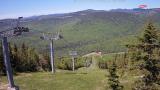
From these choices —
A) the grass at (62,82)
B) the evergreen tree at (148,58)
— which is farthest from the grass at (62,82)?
the evergreen tree at (148,58)

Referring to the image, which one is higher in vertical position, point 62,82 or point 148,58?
point 148,58

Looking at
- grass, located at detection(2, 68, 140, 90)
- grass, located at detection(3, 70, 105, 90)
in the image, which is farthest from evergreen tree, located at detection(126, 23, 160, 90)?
grass, located at detection(3, 70, 105, 90)

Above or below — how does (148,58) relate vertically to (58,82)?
above

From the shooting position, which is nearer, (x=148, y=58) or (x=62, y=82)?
(x=148, y=58)

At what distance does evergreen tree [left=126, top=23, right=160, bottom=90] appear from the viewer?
99.6 feet

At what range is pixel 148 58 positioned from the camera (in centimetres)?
3044

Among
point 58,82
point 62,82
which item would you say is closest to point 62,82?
point 62,82

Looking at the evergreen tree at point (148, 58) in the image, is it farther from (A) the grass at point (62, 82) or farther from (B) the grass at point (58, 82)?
(B) the grass at point (58, 82)

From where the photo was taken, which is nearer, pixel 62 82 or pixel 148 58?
pixel 148 58

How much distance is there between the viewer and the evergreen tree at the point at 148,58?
3034 centimetres

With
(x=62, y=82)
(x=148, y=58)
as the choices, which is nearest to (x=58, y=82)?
(x=62, y=82)

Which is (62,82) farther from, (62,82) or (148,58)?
(148,58)

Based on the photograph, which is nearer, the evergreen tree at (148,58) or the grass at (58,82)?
the evergreen tree at (148,58)

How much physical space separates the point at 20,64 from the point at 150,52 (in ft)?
218
